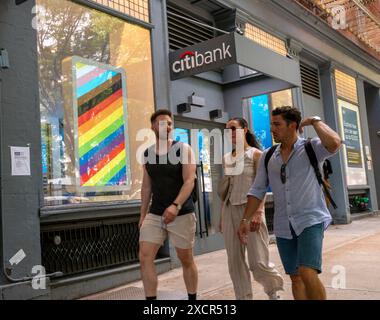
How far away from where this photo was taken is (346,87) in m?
14.4

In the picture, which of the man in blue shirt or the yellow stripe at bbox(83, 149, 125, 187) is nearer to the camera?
the man in blue shirt

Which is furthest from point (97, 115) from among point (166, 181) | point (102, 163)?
point (166, 181)

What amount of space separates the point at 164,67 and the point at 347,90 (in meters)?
9.40

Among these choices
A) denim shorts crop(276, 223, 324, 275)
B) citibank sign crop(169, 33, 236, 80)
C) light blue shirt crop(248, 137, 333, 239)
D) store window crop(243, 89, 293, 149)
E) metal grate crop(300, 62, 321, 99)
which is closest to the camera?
denim shorts crop(276, 223, 324, 275)

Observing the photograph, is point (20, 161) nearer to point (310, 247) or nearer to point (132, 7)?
point (132, 7)

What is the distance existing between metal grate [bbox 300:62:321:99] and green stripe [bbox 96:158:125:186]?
754 cm

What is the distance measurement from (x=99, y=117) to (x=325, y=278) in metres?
3.81

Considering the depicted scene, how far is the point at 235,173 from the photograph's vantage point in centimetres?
412

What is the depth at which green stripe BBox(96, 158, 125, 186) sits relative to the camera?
592cm

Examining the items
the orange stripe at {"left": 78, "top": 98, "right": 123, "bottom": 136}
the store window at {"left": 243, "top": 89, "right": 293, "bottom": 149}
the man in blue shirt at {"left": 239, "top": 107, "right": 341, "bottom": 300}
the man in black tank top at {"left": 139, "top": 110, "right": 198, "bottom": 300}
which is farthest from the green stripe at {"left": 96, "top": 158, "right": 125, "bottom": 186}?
the store window at {"left": 243, "top": 89, "right": 293, "bottom": 149}

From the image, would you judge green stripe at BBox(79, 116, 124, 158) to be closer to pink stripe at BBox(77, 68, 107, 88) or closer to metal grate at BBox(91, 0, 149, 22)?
pink stripe at BBox(77, 68, 107, 88)

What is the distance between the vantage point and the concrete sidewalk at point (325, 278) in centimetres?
484

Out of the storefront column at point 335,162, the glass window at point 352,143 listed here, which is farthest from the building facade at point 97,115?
the glass window at point 352,143
